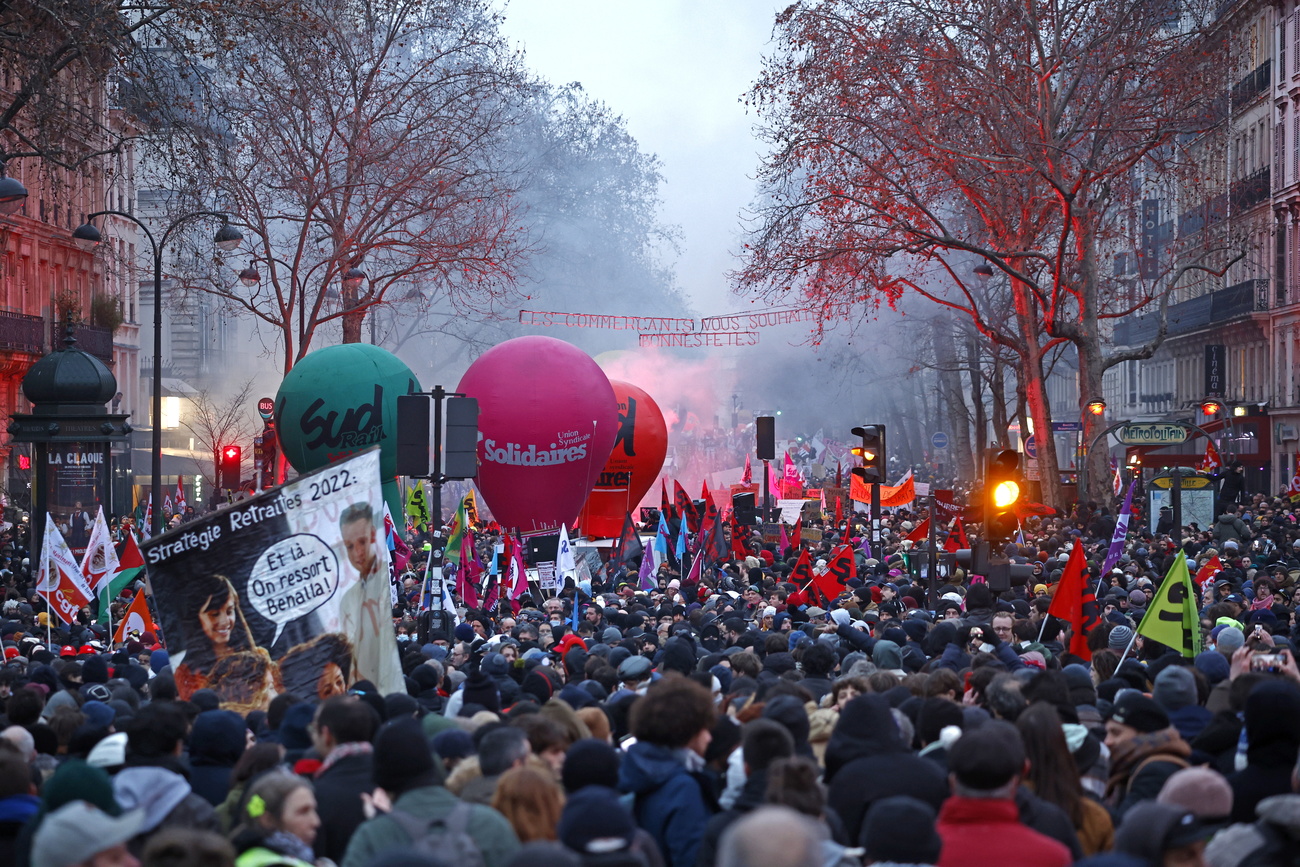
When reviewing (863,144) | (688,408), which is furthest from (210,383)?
(863,144)

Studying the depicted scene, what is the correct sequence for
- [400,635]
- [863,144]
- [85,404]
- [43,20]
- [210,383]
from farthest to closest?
[210,383]
[863,144]
[85,404]
[43,20]
[400,635]

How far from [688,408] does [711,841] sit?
7264 centimetres

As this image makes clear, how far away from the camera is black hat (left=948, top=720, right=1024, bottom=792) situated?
4.94m

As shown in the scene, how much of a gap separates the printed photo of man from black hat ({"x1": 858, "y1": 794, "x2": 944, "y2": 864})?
4.62 meters

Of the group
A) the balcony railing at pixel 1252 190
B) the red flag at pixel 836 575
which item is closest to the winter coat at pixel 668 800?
the red flag at pixel 836 575

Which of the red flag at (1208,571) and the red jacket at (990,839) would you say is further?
the red flag at (1208,571)

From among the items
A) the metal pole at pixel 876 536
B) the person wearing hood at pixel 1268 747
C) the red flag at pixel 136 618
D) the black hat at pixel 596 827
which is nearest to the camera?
the black hat at pixel 596 827

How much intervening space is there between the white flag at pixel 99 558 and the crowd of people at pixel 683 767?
6104mm

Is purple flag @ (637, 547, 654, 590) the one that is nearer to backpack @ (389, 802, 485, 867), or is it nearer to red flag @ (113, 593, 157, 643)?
red flag @ (113, 593, 157, 643)

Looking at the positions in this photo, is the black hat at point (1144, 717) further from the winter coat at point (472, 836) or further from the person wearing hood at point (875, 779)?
the winter coat at point (472, 836)

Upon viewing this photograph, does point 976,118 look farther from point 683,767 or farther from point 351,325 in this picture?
point 683,767

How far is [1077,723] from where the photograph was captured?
692 cm

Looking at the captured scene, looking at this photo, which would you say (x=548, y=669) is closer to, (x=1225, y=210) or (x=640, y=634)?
(x=640, y=634)

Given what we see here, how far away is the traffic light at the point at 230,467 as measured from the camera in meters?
36.8
